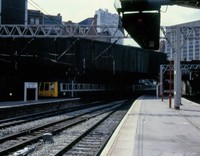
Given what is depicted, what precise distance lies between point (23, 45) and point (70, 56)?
8699mm

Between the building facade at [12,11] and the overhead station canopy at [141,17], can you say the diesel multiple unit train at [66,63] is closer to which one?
the building facade at [12,11]

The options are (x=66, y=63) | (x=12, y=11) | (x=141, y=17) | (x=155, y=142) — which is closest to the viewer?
(x=141, y=17)

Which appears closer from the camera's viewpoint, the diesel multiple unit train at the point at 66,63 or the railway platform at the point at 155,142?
the railway platform at the point at 155,142

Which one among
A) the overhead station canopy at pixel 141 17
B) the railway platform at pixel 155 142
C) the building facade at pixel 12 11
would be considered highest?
the building facade at pixel 12 11

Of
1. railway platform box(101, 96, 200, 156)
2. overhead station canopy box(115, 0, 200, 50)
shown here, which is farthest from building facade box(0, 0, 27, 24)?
overhead station canopy box(115, 0, 200, 50)

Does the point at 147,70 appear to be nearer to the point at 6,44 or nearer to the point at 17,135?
the point at 6,44

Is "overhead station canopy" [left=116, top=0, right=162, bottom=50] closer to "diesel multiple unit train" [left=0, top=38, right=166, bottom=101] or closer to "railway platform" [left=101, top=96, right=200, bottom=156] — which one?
"railway platform" [left=101, top=96, right=200, bottom=156]

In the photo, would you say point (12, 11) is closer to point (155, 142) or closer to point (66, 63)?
point (66, 63)

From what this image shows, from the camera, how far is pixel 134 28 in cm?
898

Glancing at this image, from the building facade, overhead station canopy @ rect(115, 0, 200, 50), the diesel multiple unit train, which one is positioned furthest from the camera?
the building facade

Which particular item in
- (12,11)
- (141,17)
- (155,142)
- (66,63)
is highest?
(12,11)

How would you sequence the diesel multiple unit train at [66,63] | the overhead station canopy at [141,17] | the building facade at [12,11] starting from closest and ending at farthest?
the overhead station canopy at [141,17] → the diesel multiple unit train at [66,63] → the building facade at [12,11]

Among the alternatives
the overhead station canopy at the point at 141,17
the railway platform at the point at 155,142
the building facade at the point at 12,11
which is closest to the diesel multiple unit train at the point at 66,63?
the building facade at the point at 12,11

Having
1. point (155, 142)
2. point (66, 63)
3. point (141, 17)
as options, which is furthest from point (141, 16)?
point (66, 63)
